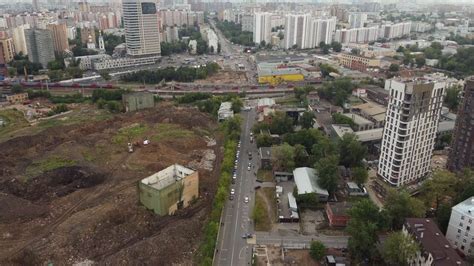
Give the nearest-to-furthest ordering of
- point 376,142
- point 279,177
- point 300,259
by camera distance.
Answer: point 300,259 < point 279,177 < point 376,142

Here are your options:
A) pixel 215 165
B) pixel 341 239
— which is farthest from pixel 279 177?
pixel 341 239

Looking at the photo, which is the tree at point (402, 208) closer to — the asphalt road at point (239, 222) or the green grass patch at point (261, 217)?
the green grass patch at point (261, 217)

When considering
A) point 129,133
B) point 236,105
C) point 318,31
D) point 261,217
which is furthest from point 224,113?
point 318,31

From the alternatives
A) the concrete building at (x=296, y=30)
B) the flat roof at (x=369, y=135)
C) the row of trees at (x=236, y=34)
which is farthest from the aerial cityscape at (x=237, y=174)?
the row of trees at (x=236, y=34)

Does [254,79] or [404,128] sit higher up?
[404,128]

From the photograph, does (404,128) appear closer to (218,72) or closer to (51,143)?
(51,143)
